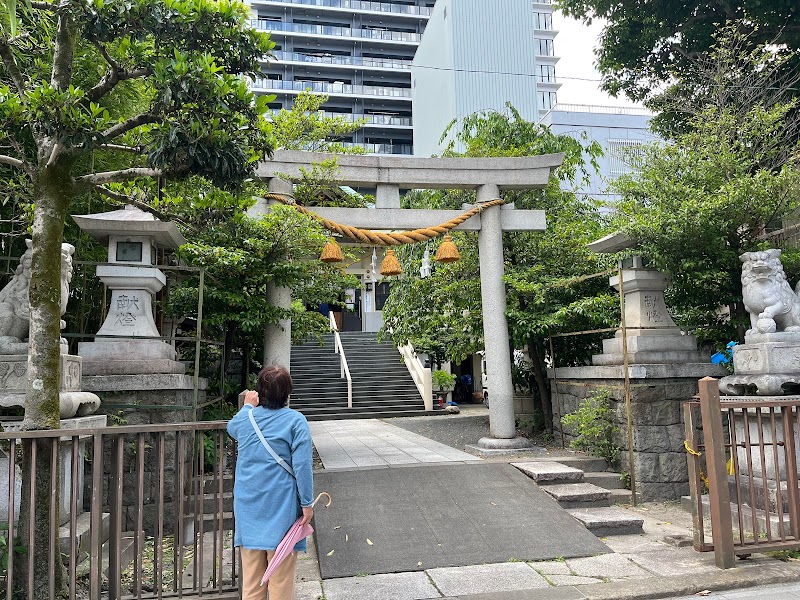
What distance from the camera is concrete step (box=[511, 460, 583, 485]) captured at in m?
7.09

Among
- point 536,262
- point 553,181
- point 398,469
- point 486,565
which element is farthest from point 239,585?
point 553,181

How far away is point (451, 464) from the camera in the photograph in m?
7.82

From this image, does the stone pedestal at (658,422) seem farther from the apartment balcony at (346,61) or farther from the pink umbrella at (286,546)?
the apartment balcony at (346,61)

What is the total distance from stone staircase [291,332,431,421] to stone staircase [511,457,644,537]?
8.83m

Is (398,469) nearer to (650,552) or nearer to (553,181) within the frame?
(650,552)

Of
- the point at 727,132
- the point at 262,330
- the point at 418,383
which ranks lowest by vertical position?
the point at 418,383

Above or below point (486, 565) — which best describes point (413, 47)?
above

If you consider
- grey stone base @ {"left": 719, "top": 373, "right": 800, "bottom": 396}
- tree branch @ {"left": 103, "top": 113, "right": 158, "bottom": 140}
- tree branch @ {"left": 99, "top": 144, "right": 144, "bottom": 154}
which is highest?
tree branch @ {"left": 103, "top": 113, "right": 158, "bottom": 140}

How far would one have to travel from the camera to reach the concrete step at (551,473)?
23.3 ft

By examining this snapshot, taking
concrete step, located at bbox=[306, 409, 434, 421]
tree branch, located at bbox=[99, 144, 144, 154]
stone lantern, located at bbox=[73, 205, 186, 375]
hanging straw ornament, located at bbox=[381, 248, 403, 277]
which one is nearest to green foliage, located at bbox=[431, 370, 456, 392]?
concrete step, located at bbox=[306, 409, 434, 421]

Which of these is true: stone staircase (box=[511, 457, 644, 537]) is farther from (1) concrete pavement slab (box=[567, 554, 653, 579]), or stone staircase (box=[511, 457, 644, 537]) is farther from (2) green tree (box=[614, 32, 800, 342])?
(2) green tree (box=[614, 32, 800, 342])

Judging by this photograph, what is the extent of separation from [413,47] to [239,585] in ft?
161

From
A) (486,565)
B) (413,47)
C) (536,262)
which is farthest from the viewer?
(413,47)

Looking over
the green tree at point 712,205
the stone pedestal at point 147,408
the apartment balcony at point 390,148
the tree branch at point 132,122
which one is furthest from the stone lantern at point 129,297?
the apartment balcony at point 390,148
